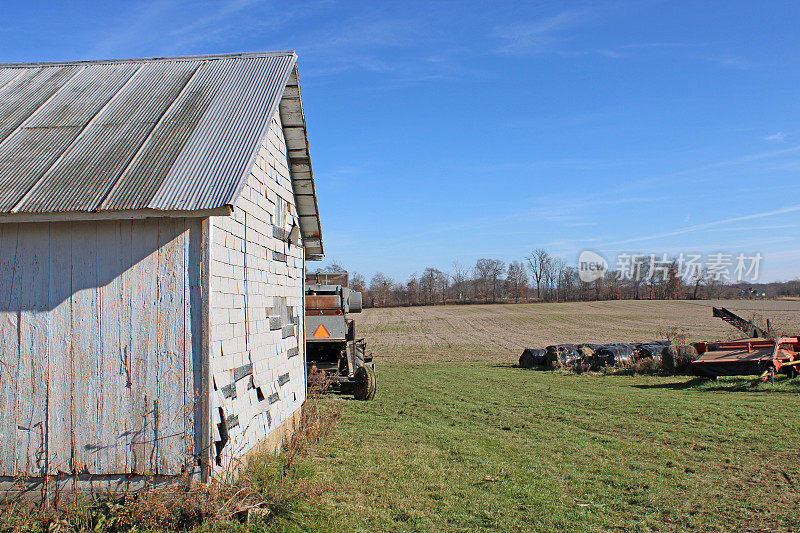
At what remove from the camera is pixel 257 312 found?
7570 millimetres

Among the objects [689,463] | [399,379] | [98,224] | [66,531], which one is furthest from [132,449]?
[399,379]

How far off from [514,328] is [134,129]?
145 ft

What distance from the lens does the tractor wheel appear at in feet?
47.8

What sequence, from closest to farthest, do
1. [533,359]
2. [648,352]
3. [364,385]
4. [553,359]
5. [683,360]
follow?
[364,385]
[683,360]
[648,352]
[553,359]
[533,359]

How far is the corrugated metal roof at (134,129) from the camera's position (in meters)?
5.55

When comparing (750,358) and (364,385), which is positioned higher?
(750,358)

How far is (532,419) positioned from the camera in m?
11.8

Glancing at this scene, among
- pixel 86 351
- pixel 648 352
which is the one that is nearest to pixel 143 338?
pixel 86 351

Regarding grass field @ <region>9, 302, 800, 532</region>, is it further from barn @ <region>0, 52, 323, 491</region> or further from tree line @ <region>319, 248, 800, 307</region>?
tree line @ <region>319, 248, 800, 307</region>

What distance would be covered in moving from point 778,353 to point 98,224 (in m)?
17.3

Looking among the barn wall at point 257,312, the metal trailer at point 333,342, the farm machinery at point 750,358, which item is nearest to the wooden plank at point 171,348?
the barn wall at point 257,312

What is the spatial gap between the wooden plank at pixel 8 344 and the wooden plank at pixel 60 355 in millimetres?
352

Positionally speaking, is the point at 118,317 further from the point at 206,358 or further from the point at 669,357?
the point at 669,357

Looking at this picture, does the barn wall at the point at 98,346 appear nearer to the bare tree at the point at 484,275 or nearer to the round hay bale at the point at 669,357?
the round hay bale at the point at 669,357
